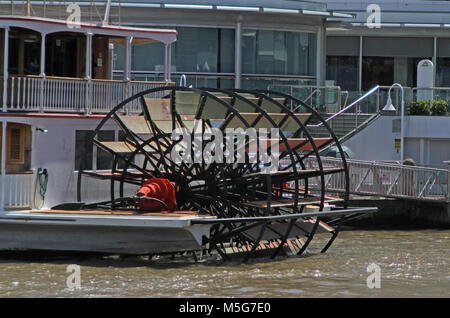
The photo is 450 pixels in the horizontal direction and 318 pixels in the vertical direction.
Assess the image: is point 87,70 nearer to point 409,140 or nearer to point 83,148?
point 83,148

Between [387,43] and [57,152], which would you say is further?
[387,43]

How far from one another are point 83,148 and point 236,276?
3.99m

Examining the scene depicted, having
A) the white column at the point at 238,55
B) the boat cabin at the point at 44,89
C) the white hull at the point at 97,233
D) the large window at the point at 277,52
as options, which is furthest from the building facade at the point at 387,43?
the white hull at the point at 97,233

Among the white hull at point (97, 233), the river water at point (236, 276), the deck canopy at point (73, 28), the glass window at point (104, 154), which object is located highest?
the deck canopy at point (73, 28)

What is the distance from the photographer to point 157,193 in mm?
15078

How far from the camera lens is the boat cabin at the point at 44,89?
49.5 ft

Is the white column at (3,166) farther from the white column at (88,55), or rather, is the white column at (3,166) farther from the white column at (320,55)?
the white column at (320,55)

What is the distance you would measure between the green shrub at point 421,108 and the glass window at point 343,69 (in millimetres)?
8951

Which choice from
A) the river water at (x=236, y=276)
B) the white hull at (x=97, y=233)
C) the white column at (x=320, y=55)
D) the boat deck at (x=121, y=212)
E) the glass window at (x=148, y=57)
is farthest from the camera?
the white column at (x=320, y=55)

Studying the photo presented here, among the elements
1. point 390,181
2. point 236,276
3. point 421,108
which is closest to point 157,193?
point 236,276

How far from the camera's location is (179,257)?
15.6 m

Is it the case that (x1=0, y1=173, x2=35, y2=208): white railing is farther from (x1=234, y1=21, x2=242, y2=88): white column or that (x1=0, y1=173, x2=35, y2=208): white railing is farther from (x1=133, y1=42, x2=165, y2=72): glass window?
(x1=234, y1=21, x2=242, y2=88): white column

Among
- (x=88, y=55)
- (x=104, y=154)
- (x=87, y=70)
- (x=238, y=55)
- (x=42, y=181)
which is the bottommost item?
(x=42, y=181)
